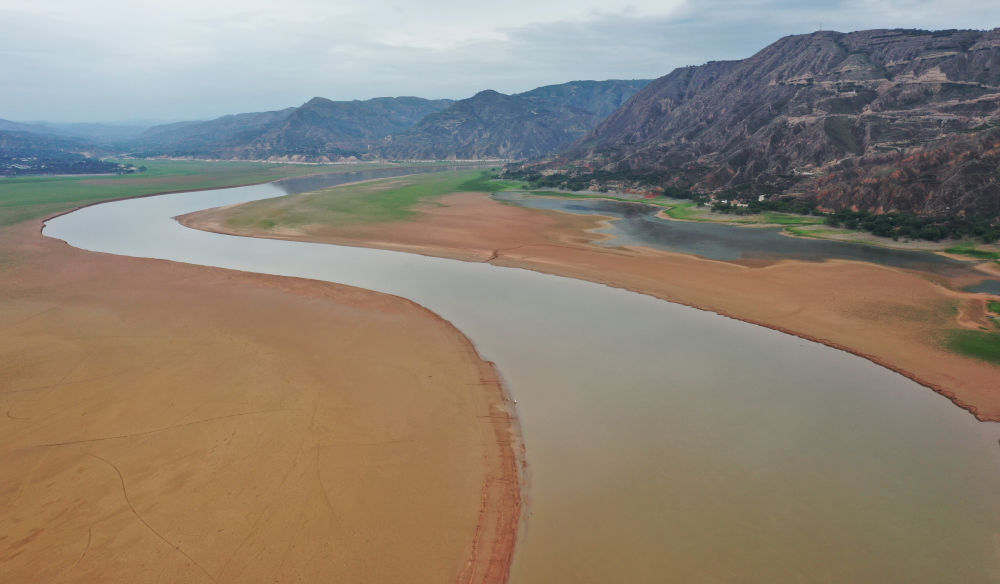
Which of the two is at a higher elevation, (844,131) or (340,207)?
(844,131)

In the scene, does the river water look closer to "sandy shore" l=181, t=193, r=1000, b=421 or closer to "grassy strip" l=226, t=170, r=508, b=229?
"sandy shore" l=181, t=193, r=1000, b=421

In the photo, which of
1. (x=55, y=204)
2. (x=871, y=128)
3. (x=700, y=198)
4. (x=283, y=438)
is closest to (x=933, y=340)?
(x=283, y=438)

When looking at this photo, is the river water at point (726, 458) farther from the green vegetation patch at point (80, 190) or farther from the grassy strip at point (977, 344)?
the green vegetation patch at point (80, 190)

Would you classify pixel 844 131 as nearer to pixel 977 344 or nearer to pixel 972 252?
pixel 972 252

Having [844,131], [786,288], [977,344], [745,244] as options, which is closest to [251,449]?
[977,344]

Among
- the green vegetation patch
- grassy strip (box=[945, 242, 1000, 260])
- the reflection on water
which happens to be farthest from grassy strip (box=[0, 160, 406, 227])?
grassy strip (box=[945, 242, 1000, 260])

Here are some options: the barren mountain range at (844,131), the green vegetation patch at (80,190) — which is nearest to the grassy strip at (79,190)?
the green vegetation patch at (80,190)

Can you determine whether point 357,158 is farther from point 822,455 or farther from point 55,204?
point 822,455
